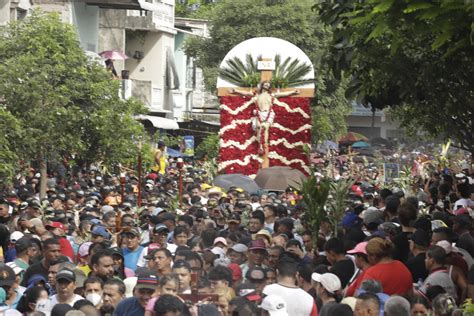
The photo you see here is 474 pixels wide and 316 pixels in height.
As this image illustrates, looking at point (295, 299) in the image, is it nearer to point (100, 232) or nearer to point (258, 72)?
point (100, 232)

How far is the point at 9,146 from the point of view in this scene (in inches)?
1072

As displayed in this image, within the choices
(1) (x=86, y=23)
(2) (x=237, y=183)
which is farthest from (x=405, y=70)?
(1) (x=86, y=23)

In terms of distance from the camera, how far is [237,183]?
111 ft

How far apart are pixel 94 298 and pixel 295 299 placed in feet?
6.13

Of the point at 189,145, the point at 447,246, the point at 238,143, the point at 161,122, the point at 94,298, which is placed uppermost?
the point at 447,246

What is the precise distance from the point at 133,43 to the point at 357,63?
41.1m

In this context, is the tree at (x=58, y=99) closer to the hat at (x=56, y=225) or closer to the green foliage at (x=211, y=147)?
the hat at (x=56, y=225)

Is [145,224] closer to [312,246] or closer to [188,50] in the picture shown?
[312,246]

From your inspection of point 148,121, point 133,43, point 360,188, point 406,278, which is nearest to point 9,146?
point 360,188

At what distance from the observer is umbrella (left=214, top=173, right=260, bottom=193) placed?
110 ft

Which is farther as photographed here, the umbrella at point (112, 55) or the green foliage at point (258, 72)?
the umbrella at point (112, 55)

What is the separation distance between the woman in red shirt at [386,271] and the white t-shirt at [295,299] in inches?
36.3

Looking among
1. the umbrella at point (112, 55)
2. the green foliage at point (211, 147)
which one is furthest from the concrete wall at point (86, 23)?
the green foliage at point (211, 147)

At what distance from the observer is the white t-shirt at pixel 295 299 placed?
12398mm
